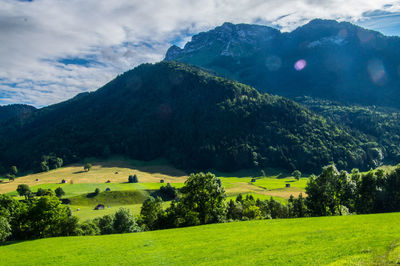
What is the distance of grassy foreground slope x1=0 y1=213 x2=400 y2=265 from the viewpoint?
25016 millimetres

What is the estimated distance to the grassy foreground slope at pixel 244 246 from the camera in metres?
25.0

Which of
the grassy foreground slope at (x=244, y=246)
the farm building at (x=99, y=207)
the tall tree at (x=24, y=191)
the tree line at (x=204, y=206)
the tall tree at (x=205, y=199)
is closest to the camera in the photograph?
the grassy foreground slope at (x=244, y=246)

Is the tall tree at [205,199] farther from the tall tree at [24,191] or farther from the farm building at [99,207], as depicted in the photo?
the tall tree at [24,191]

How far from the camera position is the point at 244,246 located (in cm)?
3164

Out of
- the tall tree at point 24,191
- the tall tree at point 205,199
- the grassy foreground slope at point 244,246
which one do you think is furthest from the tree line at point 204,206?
the tall tree at point 24,191

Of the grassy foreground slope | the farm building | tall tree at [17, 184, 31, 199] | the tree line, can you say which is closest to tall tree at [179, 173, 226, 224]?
the tree line

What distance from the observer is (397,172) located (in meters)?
61.2

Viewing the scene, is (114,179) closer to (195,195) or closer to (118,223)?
(118,223)

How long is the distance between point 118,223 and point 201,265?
55.7m

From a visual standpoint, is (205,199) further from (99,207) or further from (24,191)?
(24,191)

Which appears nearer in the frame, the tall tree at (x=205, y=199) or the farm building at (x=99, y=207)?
the tall tree at (x=205, y=199)

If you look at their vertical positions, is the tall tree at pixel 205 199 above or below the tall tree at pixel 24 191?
above

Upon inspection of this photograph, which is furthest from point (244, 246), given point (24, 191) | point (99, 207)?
point (24, 191)

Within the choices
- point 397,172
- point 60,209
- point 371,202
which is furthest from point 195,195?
point 397,172
